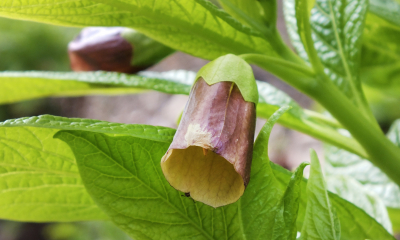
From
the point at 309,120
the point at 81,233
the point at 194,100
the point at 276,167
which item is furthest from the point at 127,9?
the point at 81,233

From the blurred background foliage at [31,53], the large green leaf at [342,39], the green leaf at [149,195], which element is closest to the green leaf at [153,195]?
the green leaf at [149,195]

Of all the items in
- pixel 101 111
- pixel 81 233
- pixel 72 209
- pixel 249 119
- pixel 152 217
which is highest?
pixel 249 119

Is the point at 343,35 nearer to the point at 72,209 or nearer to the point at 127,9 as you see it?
the point at 127,9

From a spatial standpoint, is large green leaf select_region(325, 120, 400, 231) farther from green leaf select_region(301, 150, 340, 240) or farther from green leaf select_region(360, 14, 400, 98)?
green leaf select_region(301, 150, 340, 240)

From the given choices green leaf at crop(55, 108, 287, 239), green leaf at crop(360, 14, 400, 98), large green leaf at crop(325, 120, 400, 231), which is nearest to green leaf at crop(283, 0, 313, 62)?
green leaf at crop(360, 14, 400, 98)

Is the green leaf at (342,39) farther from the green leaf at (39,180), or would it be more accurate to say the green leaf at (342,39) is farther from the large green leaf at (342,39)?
the green leaf at (39,180)
